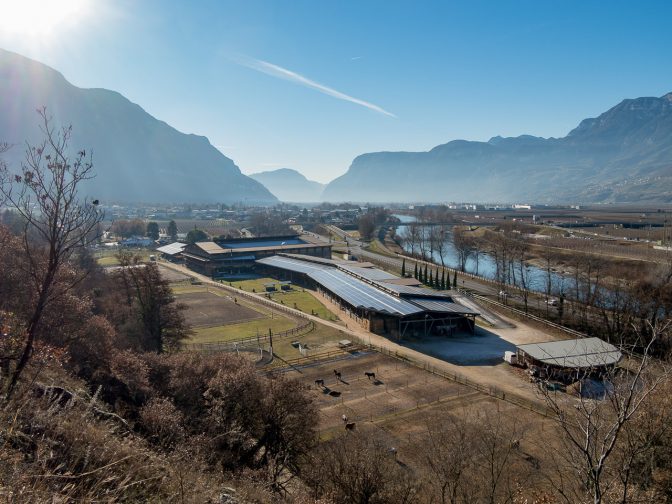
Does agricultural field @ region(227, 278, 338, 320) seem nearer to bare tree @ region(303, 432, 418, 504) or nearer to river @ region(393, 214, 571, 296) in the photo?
river @ region(393, 214, 571, 296)

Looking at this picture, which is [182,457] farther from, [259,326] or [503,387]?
[259,326]

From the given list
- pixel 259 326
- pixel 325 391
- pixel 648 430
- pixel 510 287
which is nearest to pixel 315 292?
pixel 259 326

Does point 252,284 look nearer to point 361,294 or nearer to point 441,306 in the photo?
point 361,294

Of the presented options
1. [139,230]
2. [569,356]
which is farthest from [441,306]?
[139,230]

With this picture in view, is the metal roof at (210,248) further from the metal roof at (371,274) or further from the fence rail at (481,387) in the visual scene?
the fence rail at (481,387)

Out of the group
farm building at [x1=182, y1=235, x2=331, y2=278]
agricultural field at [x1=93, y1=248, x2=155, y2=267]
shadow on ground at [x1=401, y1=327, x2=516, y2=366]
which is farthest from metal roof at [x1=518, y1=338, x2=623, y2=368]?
agricultural field at [x1=93, y1=248, x2=155, y2=267]
